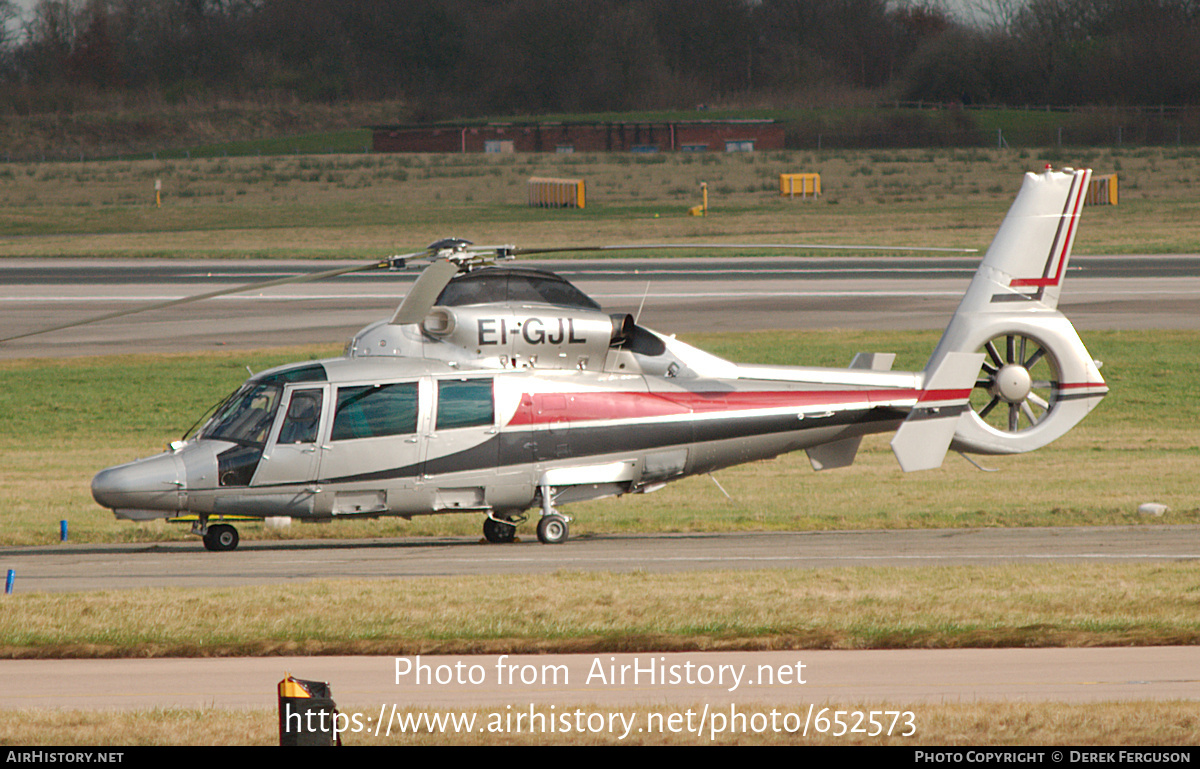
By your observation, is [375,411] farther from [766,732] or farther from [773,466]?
[773,466]

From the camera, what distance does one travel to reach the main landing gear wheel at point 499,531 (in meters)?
15.4

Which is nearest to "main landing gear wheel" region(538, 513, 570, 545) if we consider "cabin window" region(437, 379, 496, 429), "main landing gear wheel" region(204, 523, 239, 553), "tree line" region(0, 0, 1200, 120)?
"cabin window" region(437, 379, 496, 429)

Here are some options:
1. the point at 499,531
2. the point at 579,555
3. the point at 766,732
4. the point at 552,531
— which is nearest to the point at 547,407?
the point at 552,531

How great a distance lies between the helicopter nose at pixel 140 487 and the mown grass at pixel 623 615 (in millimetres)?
2822

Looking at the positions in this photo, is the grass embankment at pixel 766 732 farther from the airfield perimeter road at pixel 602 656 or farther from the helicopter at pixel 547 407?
the helicopter at pixel 547 407

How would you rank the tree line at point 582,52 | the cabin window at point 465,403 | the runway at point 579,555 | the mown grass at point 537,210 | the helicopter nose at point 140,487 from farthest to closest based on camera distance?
the tree line at point 582,52, the mown grass at point 537,210, the cabin window at point 465,403, the helicopter nose at point 140,487, the runway at point 579,555

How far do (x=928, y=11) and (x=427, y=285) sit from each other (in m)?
134

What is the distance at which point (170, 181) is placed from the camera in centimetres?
8462

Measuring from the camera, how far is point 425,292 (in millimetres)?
13797

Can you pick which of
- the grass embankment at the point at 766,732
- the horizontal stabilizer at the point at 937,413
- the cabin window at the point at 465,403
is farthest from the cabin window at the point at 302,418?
the grass embankment at the point at 766,732

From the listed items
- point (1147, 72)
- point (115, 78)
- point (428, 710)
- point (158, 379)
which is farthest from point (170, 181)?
point (428, 710)

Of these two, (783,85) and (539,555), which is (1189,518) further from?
(783,85)

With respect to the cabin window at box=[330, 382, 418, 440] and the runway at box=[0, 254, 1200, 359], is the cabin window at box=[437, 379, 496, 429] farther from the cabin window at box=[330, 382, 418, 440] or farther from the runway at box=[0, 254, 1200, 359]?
the runway at box=[0, 254, 1200, 359]

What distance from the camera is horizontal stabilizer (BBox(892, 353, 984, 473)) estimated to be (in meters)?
15.3
